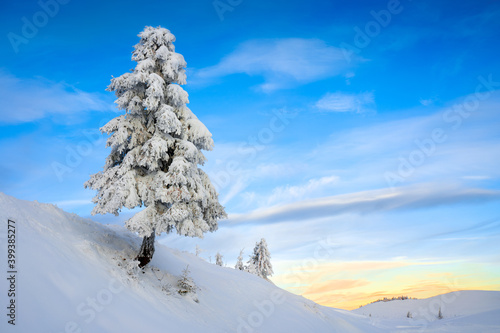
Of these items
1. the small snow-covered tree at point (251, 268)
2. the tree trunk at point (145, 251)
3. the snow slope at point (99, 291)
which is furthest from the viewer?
the small snow-covered tree at point (251, 268)

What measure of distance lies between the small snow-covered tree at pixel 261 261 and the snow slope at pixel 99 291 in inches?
1309

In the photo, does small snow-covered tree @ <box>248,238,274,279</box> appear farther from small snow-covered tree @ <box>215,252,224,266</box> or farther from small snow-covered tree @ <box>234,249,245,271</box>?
small snow-covered tree @ <box>215,252,224,266</box>

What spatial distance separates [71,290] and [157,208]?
184 inches

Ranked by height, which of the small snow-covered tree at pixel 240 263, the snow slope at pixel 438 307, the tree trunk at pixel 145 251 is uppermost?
the small snow-covered tree at pixel 240 263

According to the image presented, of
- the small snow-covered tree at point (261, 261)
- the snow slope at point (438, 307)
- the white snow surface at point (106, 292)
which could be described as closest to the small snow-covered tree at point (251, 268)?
the small snow-covered tree at point (261, 261)

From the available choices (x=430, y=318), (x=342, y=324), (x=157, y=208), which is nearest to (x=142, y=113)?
(x=157, y=208)

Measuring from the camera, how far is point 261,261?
173ft

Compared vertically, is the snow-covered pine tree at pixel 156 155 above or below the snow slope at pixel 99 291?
above

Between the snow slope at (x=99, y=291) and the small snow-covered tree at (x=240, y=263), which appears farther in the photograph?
the small snow-covered tree at (x=240, y=263)

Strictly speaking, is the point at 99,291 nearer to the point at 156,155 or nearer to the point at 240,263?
the point at 156,155

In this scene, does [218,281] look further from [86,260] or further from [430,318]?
[430,318]

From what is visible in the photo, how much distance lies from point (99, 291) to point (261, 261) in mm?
44643

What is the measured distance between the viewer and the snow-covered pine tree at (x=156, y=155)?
12734mm

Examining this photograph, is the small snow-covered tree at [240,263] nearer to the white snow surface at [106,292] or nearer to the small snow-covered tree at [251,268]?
the small snow-covered tree at [251,268]
